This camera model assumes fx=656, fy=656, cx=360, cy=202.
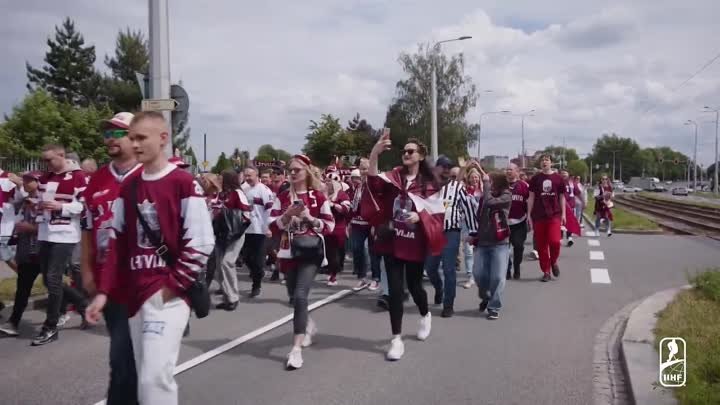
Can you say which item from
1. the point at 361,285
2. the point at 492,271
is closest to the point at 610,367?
the point at 492,271

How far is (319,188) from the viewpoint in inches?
244

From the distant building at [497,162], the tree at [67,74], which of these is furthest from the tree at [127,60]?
the distant building at [497,162]

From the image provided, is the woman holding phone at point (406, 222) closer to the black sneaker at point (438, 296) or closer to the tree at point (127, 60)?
the black sneaker at point (438, 296)

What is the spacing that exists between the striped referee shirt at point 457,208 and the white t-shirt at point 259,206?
2.66 meters

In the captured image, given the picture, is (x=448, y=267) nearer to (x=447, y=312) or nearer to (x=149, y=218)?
(x=447, y=312)

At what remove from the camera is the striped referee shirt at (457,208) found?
8.09 m

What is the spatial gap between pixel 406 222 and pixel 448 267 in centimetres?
220

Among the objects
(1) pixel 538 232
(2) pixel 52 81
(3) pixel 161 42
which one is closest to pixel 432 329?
(1) pixel 538 232

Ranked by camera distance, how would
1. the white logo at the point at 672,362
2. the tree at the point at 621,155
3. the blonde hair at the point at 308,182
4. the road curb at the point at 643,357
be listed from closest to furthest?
the road curb at the point at 643,357 → the white logo at the point at 672,362 → the blonde hair at the point at 308,182 → the tree at the point at 621,155

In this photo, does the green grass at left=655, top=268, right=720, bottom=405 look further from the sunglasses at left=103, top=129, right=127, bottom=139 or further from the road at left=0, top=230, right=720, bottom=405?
the sunglasses at left=103, top=129, right=127, bottom=139

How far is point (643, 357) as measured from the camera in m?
5.44

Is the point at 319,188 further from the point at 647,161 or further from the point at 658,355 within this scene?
the point at 647,161

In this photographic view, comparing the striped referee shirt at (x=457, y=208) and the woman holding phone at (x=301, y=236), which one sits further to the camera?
the striped referee shirt at (x=457, y=208)

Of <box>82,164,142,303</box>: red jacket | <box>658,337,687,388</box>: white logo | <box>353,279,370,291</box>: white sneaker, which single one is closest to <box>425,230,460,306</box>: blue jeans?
<box>353,279,370,291</box>: white sneaker
